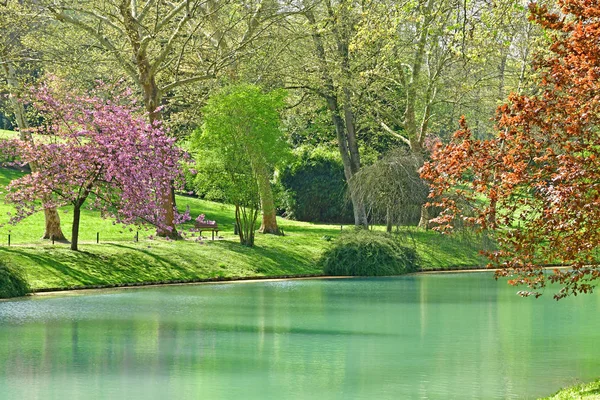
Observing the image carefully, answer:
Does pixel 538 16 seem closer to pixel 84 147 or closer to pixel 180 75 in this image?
pixel 84 147

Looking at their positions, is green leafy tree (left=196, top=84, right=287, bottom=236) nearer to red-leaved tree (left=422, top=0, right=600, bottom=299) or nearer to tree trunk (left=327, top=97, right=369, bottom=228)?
tree trunk (left=327, top=97, right=369, bottom=228)

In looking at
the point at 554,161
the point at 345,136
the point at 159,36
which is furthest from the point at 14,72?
the point at 554,161

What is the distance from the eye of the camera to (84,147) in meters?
28.8

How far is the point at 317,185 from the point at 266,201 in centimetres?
960

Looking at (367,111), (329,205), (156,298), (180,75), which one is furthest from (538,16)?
(329,205)

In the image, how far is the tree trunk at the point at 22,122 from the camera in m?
29.5

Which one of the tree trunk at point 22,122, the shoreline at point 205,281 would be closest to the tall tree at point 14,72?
the tree trunk at point 22,122

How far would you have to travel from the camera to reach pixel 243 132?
35.7 metres

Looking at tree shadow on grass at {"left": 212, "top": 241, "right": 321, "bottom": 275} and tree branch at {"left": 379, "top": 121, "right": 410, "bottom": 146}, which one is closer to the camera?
→ tree shadow on grass at {"left": 212, "top": 241, "right": 321, "bottom": 275}

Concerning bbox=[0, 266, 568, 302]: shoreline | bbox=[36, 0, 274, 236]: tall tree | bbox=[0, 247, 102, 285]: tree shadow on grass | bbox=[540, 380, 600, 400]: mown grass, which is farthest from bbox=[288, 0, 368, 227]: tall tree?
bbox=[540, 380, 600, 400]: mown grass

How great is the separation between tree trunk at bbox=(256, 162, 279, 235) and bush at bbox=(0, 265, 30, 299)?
39.5 feet

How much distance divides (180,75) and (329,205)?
11388 mm

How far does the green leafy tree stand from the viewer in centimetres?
3544

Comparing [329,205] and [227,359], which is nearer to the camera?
[227,359]
